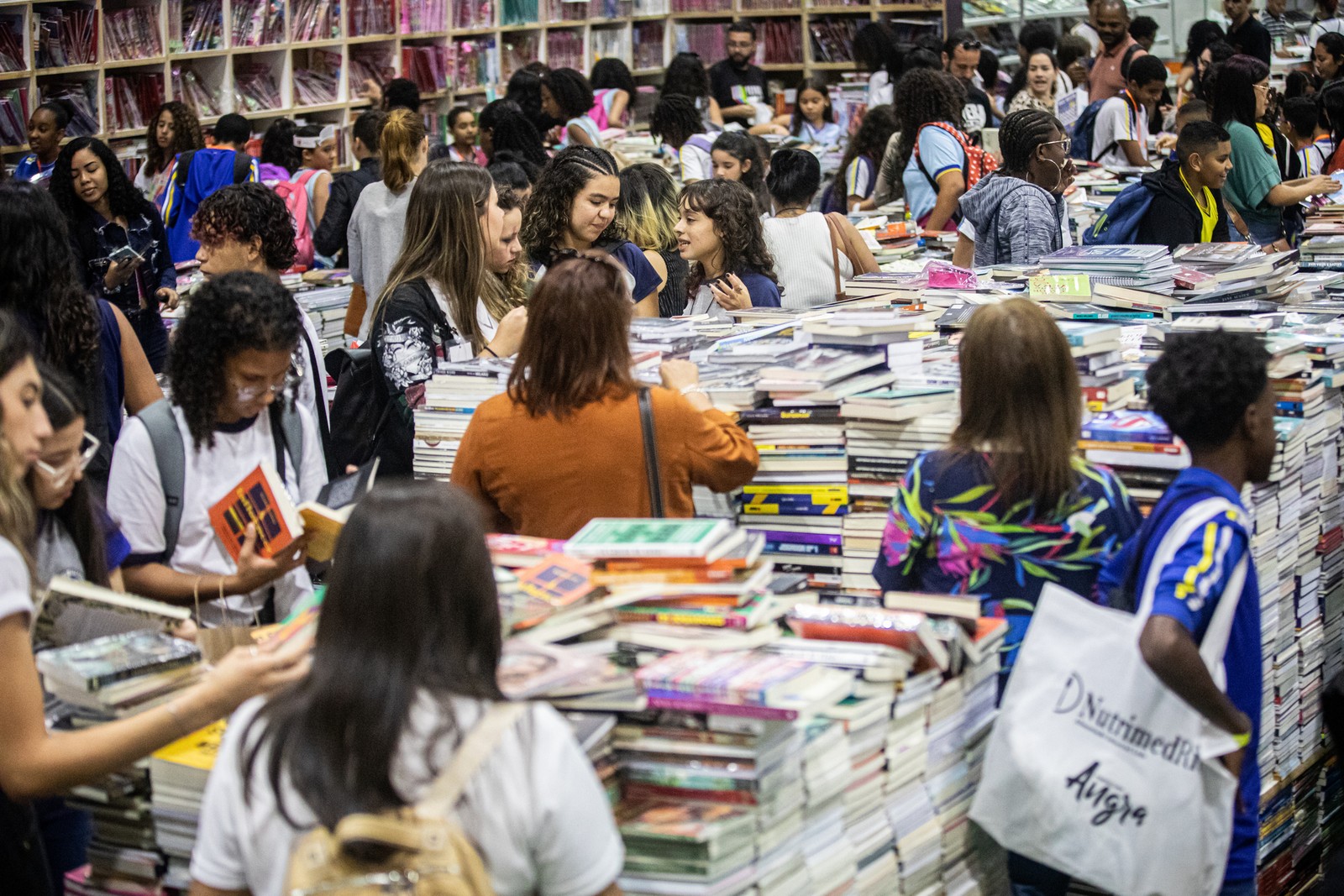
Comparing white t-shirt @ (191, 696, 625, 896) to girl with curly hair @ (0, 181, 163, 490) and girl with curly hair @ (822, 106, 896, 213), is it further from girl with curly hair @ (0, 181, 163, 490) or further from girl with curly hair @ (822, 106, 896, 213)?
girl with curly hair @ (822, 106, 896, 213)

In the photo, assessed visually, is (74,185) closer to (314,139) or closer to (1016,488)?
(314,139)

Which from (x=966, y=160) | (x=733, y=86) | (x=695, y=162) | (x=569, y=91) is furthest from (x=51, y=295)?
(x=733, y=86)

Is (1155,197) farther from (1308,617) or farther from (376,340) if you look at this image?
(376,340)

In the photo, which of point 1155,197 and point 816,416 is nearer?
point 816,416

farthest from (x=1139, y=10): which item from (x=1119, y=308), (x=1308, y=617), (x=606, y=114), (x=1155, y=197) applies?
(x=1308, y=617)

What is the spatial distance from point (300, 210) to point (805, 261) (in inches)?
140

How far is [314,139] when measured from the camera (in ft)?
29.9

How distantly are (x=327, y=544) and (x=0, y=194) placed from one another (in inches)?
50.2

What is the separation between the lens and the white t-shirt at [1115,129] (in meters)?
8.83

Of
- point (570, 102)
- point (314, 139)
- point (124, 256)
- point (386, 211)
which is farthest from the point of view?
point (570, 102)

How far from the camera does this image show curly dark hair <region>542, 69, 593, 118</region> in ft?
30.1

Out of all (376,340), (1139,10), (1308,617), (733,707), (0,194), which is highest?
(1139,10)

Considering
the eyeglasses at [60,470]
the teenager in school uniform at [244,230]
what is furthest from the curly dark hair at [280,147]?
the eyeglasses at [60,470]

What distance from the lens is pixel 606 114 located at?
1059cm
